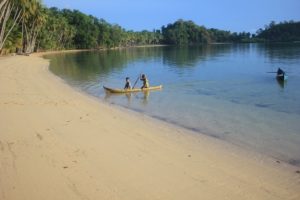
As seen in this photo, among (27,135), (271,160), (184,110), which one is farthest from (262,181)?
(184,110)

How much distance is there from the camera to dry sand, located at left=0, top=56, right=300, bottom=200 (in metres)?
7.64

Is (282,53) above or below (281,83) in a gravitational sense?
above

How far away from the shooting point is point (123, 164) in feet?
30.7

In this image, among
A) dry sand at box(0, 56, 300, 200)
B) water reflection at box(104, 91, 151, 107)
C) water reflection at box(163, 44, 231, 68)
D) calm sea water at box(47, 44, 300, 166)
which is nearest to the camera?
dry sand at box(0, 56, 300, 200)

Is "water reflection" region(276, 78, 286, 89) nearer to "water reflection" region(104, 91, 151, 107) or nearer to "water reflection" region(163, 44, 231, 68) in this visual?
"water reflection" region(104, 91, 151, 107)

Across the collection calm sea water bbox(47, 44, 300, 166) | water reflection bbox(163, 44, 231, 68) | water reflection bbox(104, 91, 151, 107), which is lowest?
calm sea water bbox(47, 44, 300, 166)

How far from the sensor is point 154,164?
945cm

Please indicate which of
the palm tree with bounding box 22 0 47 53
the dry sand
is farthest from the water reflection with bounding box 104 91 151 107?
the palm tree with bounding box 22 0 47 53

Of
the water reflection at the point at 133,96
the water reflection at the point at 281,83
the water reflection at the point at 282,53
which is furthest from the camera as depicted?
the water reflection at the point at 282,53

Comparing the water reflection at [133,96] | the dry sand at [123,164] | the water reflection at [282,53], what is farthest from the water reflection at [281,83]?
the water reflection at [282,53]

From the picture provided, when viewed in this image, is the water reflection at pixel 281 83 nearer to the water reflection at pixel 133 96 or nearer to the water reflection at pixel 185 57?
the water reflection at pixel 133 96

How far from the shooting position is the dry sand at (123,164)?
764 cm

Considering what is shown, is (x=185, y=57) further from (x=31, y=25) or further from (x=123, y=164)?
(x=123, y=164)

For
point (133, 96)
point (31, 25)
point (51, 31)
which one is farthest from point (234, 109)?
point (51, 31)
